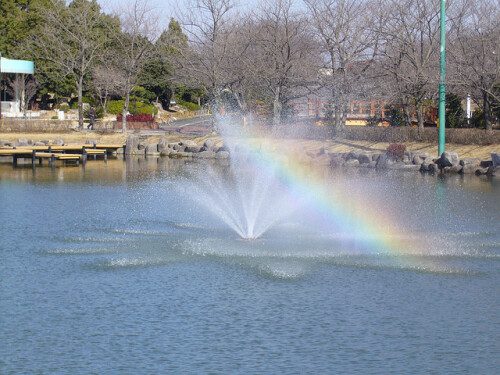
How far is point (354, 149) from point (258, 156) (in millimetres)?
5158

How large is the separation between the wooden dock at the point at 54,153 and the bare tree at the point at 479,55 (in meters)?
20.3

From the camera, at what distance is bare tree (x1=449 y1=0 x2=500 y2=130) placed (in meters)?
43.5

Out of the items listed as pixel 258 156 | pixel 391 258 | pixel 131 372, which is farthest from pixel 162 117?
pixel 131 372

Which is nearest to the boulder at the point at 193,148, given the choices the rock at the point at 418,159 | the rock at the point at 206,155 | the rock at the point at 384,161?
the rock at the point at 206,155

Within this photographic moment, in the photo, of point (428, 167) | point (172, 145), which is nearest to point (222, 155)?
point (172, 145)

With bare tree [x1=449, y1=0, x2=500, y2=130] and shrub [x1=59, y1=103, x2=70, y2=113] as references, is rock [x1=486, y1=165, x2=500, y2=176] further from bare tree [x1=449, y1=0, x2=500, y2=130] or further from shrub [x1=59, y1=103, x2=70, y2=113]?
shrub [x1=59, y1=103, x2=70, y2=113]

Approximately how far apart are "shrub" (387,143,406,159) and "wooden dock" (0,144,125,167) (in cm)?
1633

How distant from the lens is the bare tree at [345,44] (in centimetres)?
5238

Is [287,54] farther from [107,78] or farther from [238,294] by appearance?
[238,294]

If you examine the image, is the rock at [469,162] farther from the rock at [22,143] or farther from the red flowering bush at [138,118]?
the red flowering bush at [138,118]

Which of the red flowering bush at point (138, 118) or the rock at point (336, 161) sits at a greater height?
the red flowering bush at point (138, 118)

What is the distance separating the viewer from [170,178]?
40.2m

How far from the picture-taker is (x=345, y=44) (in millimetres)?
53688

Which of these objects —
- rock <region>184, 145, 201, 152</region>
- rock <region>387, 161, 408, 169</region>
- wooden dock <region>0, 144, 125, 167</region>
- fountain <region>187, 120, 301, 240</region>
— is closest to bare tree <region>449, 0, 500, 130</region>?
rock <region>387, 161, 408, 169</region>
